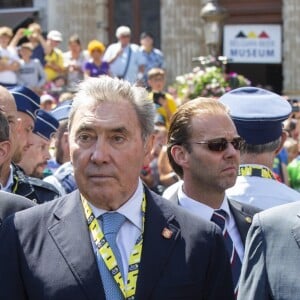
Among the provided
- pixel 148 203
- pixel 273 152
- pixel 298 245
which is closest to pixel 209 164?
pixel 273 152

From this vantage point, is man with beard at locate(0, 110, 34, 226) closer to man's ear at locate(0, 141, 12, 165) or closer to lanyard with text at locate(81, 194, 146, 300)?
man's ear at locate(0, 141, 12, 165)

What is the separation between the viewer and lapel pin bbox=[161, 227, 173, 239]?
335cm

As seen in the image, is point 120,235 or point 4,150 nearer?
point 120,235

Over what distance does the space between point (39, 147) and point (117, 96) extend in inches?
103

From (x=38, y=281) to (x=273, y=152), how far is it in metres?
1.88

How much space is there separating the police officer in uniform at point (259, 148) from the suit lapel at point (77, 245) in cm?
141

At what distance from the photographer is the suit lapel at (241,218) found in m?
4.24

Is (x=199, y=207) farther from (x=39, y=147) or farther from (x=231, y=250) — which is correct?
(x=39, y=147)

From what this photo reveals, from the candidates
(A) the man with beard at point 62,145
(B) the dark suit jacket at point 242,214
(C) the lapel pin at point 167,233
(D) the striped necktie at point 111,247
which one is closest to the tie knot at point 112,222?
(D) the striped necktie at point 111,247

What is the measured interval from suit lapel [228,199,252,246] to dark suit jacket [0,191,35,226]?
945 mm

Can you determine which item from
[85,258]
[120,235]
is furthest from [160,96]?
[85,258]

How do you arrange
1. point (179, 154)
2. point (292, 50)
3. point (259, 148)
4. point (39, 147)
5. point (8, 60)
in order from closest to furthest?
point (179, 154)
point (259, 148)
point (39, 147)
point (8, 60)
point (292, 50)

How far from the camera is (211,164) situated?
4.35 m

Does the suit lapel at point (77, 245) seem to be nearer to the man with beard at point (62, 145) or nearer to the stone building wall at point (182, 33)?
the man with beard at point (62, 145)
